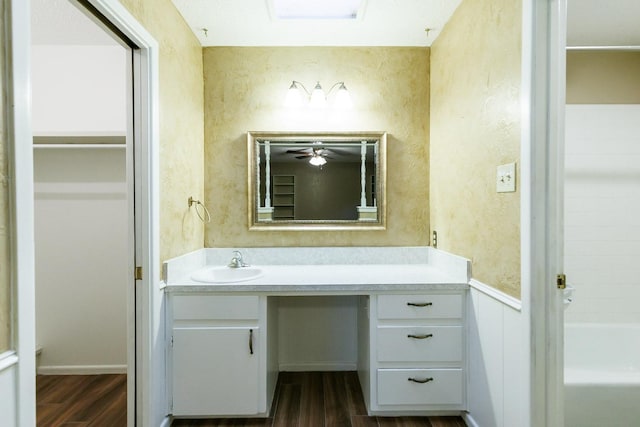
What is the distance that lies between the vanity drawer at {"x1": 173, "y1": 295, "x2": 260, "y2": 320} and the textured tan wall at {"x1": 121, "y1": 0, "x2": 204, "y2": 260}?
Answer: 0.28 m

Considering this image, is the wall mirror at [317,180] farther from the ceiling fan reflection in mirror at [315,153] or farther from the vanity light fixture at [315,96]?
the vanity light fixture at [315,96]

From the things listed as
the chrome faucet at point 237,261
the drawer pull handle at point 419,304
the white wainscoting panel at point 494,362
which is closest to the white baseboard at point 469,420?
the white wainscoting panel at point 494,362

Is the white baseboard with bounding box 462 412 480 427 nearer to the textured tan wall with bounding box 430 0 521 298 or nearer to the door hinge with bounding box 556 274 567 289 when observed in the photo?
the textured tan wall with bounding box 430 0 521 298

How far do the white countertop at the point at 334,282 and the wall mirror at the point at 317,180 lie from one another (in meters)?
0.42

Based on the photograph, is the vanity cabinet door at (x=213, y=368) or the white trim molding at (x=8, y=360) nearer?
the white trim molding at (x=8, y=360)

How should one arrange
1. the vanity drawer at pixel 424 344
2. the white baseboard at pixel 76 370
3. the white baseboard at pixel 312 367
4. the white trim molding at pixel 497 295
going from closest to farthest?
the white trim molding at pixel 497 295, the vanity drawer at pixel 424 344, the white baseboard at pixel 76 370, the white baseboard at pixel 312 367

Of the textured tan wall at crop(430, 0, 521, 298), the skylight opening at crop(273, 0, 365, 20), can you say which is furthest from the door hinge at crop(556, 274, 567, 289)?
the skylight opening at crop(273, 0, 365, 20)

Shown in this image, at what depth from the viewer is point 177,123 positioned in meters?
2.05

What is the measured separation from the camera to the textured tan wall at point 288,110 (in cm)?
250

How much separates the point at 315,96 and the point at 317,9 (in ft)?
1.76

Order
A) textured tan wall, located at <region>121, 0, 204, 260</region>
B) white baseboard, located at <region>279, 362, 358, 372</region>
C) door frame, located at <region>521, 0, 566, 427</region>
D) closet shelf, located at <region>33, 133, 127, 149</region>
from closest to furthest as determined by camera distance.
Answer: door frame, located at <region>521, 0, 566, 427</region> → textured tan wall, located at <region>121, 0, 204, 260</region> → closet shelf, located at <region>33, 133, 127, 149</region> → white baseboard, located at <region>279, 362, 358, 372</region>

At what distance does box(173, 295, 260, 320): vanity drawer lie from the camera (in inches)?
75.3

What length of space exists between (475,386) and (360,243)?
3.71 ft

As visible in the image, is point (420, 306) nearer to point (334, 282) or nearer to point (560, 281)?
Answer: point (334, 282)
